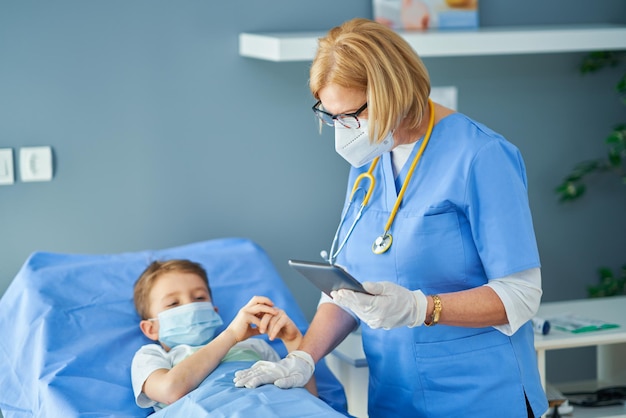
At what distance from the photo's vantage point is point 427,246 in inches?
71.6

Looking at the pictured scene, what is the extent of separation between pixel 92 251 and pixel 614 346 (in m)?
1.70

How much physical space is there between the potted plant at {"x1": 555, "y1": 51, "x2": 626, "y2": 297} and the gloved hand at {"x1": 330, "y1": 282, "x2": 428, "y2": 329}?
1.65 m

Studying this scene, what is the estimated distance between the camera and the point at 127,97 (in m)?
2.75

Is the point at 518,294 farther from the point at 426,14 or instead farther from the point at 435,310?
the point at 426,14

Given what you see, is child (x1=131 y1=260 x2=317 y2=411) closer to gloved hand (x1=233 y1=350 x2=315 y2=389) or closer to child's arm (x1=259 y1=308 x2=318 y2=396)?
child's arm (x1=259 y1=308 x2=318 y2=396)

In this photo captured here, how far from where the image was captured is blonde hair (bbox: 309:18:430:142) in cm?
173

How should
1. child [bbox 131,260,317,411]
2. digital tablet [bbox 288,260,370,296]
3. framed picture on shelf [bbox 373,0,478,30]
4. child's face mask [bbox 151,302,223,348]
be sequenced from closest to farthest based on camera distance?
digital tablet [bbox 288,260,370,296], child [bbox 131,260,317,411], child's face mask [bbox 151,302,223,348], framed picture on shelf [bbox 373,0,478,30]

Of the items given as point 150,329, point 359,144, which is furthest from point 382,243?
point 150,329

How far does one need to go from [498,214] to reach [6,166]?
5.11 feet

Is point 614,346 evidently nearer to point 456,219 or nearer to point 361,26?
point 456,219

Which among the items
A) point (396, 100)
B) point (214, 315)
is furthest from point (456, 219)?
point (214, 315)

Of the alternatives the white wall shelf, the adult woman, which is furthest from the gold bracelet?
the white wall shelf

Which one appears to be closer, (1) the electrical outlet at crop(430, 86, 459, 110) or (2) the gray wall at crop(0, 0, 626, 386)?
(2) the gray wall at crop(0, 0, 626, 386)

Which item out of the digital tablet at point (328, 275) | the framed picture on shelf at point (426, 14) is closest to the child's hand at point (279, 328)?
the digital tablet at point (328, 275)
